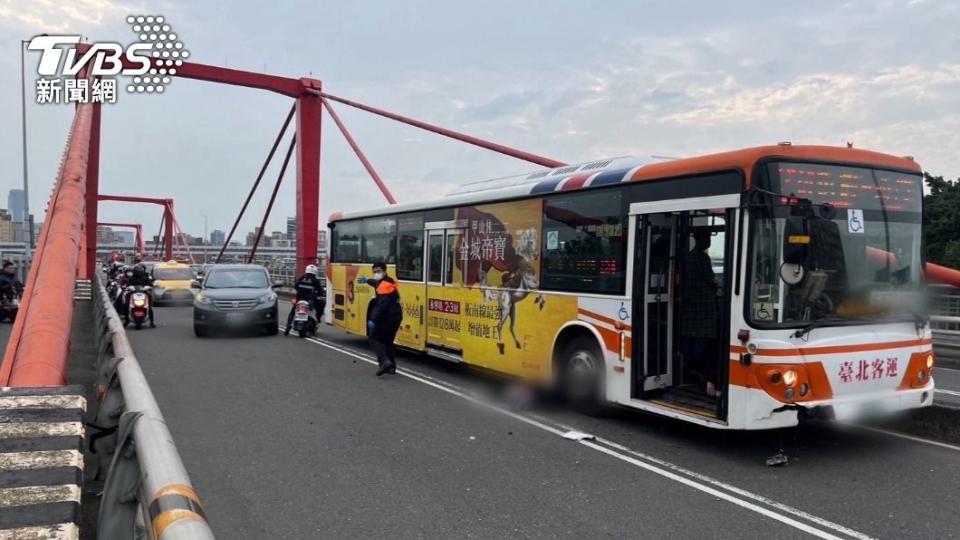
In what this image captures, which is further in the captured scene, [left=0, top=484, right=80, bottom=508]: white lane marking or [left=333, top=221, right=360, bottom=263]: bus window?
[left=333, top=221, right=360, bottom=263]: bus window

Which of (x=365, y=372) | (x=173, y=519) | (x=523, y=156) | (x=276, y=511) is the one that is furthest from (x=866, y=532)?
(x=523, y=156)

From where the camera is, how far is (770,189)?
A: 5.70 meters

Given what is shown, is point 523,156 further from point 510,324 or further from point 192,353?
point 510,324

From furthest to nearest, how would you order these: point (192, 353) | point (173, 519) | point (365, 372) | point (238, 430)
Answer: point (192, 353) → point (365, 372) → point (238, 430) → point (173, 519)

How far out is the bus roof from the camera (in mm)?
5832

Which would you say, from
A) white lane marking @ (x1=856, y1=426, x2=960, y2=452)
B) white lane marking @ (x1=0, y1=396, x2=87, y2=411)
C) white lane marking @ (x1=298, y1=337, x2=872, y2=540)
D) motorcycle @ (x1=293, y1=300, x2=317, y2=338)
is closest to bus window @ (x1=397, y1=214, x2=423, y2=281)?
white lane marking @ (x1=298, y1=337, x2=872, y2=540)

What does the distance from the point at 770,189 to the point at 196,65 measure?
31.3m

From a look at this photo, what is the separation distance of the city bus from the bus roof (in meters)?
0.02

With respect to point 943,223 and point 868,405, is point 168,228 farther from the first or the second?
point 868,405

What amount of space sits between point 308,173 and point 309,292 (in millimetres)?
17198

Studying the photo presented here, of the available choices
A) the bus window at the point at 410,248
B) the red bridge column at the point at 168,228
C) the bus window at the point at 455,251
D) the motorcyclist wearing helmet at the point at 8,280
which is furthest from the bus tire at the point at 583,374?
the red bridge column at the point at 168,228

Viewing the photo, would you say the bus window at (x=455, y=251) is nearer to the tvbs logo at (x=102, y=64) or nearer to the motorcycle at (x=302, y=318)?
the motorcycle at (x=302, y=318)

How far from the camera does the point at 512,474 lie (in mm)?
5598

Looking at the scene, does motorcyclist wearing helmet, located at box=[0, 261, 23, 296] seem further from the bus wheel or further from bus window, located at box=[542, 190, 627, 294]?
the bus wheel
